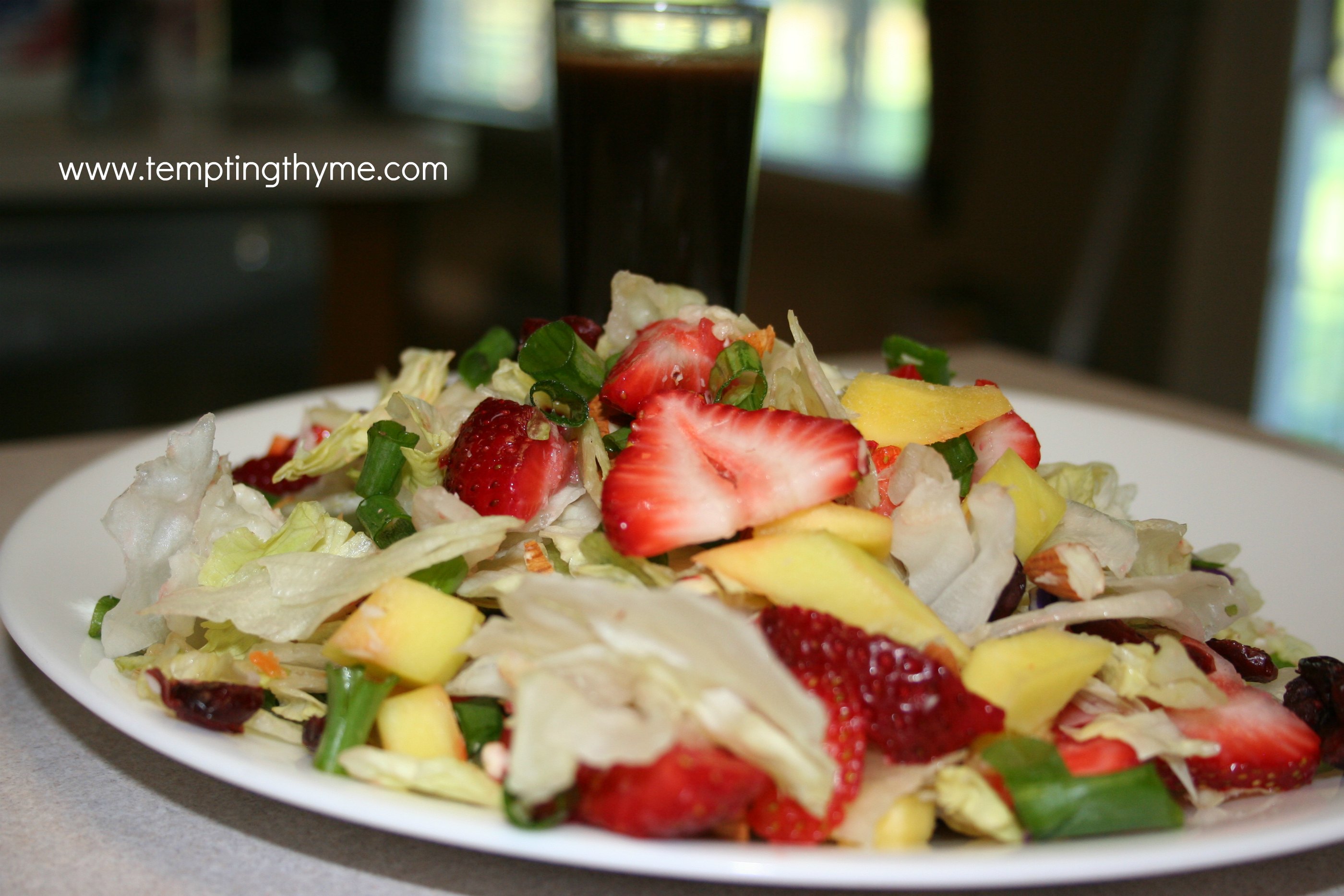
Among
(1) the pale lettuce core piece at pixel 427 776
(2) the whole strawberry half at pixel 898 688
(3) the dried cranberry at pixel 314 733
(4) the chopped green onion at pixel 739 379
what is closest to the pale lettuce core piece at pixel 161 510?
(3) the dried cranberry at pixel 314 733

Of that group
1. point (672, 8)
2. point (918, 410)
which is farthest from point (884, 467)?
point (672, 8)

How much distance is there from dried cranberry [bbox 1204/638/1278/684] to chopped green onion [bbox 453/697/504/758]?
2.04ft

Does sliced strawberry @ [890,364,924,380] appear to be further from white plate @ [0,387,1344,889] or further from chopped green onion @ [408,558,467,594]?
chopped green onion @ [408,558,467,594]

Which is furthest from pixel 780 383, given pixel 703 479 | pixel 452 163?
pixel 452 163

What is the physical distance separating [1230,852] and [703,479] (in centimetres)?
45

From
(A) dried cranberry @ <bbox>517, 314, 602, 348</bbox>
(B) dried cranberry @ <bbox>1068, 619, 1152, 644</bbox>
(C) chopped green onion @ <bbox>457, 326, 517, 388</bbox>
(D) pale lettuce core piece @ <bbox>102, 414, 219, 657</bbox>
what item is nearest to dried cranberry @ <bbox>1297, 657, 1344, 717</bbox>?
(B) dried cranberry @ <bbox>1068, 619, 1152, 644</bbox>

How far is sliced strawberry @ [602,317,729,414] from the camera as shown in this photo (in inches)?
45.3

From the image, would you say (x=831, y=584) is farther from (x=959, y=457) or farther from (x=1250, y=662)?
(x=1250, y=662)

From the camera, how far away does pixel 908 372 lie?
1311 millimetres

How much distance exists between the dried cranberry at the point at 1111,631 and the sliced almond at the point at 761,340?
1.32ft

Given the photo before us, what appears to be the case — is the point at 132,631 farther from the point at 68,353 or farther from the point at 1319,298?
the point at 1319,298

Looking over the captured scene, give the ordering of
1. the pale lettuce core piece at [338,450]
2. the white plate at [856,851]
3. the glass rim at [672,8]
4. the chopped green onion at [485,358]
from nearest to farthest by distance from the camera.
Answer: the white plate at [856,851], the pale lettuce core piece at [338,450], the chopped green onion at [485,358], the glass rim at [672,8]

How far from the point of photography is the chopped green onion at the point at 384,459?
119 cm

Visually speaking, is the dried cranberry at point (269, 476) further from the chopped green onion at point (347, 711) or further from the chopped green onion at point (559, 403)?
the chopped green onion at point (347, 711)
